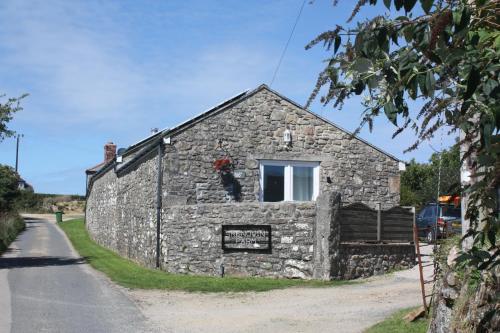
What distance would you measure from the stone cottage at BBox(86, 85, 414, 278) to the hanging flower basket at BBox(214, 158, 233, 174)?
34 millimetres

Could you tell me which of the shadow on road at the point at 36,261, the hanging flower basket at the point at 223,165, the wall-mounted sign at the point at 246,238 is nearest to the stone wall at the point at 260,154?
the hanging flower basket at the point at 223,165

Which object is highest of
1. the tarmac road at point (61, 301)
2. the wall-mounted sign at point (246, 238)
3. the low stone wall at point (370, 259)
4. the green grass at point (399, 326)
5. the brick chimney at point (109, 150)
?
the brick chimney at point (109, 150)

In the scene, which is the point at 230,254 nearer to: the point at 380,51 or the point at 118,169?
the point at 118,169

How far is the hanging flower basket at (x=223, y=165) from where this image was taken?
18.5 meters

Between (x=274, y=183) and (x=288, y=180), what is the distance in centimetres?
46

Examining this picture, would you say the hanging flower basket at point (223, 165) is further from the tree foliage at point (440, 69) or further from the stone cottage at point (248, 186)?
the tree foliage at point (440, 69)

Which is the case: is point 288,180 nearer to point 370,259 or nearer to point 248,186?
point 248,186

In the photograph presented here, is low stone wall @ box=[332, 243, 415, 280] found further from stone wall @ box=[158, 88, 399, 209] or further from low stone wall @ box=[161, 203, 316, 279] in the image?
stone wall @ box=[158, 88, 399, 209]

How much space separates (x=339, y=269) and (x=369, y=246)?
108 centimetres

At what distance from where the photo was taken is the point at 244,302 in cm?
1187

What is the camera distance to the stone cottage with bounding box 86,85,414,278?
14922 millimetres

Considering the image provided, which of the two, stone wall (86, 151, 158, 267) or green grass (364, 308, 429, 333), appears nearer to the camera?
green grass (364, 308, 429, 333)

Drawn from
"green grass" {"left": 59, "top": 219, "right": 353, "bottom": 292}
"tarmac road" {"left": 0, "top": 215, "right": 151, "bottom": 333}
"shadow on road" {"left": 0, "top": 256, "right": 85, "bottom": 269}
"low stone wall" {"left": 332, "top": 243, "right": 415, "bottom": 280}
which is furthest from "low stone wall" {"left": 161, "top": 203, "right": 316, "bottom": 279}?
"shadow on road" {"left": 0, "top": 256, "right": 85, "bottom": 269}

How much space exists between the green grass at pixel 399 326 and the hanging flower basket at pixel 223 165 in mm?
10028
